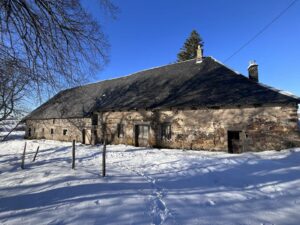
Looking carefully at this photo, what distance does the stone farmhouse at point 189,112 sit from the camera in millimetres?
11500

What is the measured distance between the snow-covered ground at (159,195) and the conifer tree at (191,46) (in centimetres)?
3005

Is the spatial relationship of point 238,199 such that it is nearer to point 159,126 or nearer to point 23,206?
point 23,206

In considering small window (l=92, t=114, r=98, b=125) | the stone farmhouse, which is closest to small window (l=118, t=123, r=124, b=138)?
the stone farmhouse

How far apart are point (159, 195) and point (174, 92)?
1101cm

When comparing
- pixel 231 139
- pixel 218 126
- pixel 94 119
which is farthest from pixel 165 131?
pixel 94 119

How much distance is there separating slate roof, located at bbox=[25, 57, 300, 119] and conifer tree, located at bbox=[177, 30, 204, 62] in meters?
17.2

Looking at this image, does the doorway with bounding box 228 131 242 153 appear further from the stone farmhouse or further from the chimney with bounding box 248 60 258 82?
the chimney with bounding box 248 60 258 82

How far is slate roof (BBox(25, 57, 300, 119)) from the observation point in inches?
485

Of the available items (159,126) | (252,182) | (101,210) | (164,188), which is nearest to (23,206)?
(101,210)

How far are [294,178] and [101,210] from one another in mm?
5785

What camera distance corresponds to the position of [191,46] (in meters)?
36.4

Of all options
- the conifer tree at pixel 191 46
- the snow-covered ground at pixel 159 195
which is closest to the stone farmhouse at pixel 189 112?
the snow-covered ground at pixel 159 195

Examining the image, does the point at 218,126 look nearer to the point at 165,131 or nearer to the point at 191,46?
the point at 165,131

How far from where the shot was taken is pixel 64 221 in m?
4.22
